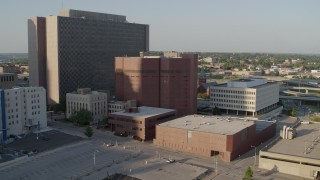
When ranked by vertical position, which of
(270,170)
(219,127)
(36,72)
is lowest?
(270,170)

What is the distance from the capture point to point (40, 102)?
78938 mm

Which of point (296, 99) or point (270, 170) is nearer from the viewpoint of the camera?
point (270, 170)

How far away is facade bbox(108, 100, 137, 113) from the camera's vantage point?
84.0 m

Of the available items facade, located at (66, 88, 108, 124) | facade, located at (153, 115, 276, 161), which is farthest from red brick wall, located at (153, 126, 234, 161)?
facade, located at (66, 88, 108, 124)

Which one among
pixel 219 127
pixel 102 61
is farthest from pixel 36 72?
pixel 219 127

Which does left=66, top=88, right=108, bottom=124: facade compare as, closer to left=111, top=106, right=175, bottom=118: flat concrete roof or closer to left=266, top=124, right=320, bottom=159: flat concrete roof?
left=111, top=106, right=175, bottom=118: flat concrete roof

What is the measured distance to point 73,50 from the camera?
10525cm

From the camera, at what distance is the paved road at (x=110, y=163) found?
172 feet

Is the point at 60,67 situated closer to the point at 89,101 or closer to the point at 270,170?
the point at 89,101

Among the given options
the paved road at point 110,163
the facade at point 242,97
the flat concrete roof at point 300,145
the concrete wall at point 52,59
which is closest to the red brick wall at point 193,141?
the paved road at point 110,163

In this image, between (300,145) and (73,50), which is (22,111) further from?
(300,145)

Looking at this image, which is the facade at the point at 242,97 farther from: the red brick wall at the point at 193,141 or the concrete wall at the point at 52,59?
the concrete wall at the point at 52,59

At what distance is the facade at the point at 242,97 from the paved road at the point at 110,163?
33.2m

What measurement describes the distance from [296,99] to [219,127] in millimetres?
71161
